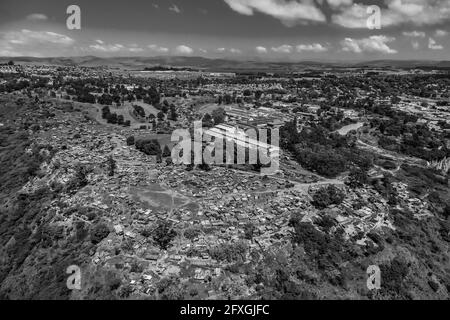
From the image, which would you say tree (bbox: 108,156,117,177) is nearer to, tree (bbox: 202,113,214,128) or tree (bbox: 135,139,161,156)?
tree (bbox: 135,139,161,156)

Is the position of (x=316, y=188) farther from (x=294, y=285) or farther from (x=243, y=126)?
(x=243, y=126)

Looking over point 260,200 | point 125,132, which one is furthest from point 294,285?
point 125,132

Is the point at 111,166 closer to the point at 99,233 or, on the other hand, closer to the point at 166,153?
the point at 166,153

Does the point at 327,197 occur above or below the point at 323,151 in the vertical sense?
below

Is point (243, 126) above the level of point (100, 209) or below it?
above

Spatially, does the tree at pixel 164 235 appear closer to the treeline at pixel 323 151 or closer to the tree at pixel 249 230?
the tree at pixel 249 230

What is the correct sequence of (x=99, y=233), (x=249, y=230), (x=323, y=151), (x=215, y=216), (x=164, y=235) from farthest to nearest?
(x=323, y=151), (x=215, y=216), (x=249, y=230), (x=99, y=233), (x=164, y=235)

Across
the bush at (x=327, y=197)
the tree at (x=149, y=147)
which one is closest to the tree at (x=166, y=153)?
the tree at (x=149, y=147)

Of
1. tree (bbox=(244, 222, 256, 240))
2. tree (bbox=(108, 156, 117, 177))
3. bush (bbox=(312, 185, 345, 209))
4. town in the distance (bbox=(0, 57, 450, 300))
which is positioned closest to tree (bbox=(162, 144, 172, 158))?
town in the distance (bbox=(0, 57, 450, 300))

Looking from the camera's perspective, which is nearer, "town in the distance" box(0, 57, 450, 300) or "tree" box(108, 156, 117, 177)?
"town in the distance" box(0, 57, 450, 300)

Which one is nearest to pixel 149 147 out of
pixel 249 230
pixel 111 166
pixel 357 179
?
pixel 111 166
